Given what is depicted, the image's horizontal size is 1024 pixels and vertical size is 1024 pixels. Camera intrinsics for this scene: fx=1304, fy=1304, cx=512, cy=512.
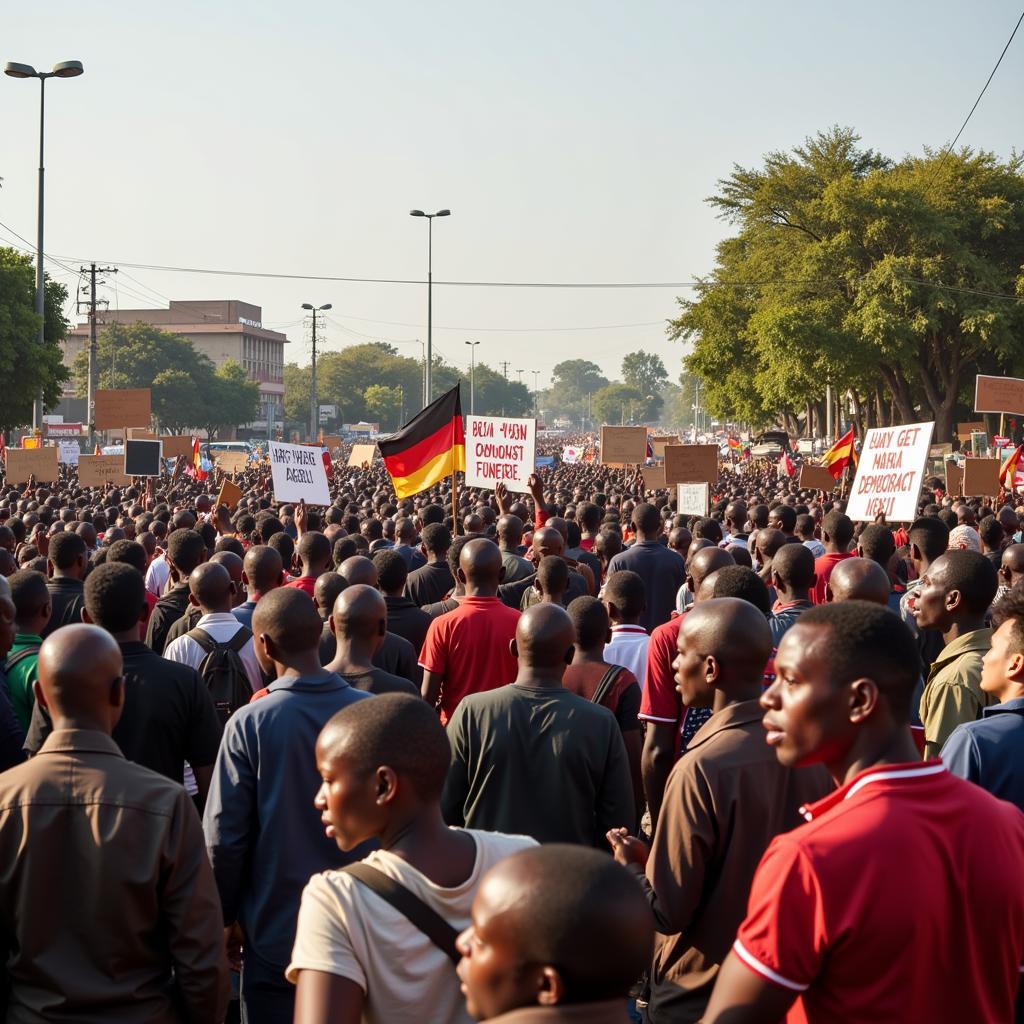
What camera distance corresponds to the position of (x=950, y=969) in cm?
234

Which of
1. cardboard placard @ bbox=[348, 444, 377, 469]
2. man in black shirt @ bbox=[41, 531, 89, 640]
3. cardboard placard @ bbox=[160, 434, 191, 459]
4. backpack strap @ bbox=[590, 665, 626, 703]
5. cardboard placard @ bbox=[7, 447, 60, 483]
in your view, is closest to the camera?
backpack strap @ bbox=[590, 665, 626, 703]

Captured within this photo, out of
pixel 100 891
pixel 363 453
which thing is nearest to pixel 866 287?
pixel 363 453

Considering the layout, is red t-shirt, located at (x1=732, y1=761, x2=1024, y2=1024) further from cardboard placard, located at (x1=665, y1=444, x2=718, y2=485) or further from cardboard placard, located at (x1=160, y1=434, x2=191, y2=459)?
cardboard placard, located at (x1=160, y1=434, x2=191, y2=459)

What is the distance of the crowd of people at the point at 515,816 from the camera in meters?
2.30

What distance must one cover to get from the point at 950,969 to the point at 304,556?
19.6 ft

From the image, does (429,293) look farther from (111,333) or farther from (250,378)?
(250,378)

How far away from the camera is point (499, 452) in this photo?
13.9m

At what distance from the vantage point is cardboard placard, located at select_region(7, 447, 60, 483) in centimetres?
2025

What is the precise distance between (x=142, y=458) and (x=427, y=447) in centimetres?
957

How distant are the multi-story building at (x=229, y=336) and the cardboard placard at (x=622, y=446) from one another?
93.4 m

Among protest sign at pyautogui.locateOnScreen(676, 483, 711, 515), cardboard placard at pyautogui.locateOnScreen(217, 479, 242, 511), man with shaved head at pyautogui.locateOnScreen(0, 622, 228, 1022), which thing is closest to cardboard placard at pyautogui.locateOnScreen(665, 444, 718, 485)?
protest sign at pyautogui.locateOnScreen(676, 483, 711, 515)

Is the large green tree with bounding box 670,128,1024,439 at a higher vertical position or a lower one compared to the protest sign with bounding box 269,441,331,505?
higher

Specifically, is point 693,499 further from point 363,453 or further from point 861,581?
point 363,453

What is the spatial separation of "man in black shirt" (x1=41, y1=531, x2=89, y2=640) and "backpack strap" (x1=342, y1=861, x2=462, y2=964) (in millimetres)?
4985
